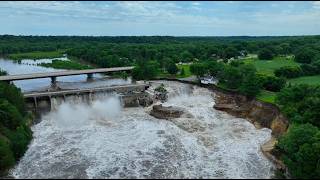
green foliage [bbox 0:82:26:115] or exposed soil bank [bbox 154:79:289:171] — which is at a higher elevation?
green foliage [bbox 0:82:26:115]

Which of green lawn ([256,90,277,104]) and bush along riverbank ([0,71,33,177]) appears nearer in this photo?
bush along riverbank ([0,71,33,177])

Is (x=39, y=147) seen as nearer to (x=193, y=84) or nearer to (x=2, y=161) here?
(x=2, y=161)

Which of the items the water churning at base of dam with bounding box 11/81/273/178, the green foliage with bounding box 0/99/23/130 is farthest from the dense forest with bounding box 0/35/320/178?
the water churning at base of dam with bounding box 11/81/273/178

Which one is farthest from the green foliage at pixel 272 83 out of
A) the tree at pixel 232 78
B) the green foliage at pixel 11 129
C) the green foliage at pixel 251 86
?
the green foliage at pixel 11 129

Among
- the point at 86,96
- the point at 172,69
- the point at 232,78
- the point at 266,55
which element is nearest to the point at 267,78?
the point at 232,78

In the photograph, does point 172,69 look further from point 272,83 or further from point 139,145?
point 139,145

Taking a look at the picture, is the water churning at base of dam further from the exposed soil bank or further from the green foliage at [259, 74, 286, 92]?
the green foliage at [259, 74, 286, 92]

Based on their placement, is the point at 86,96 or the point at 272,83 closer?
the point at 86,96

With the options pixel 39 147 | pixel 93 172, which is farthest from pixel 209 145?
pixel 39 147
